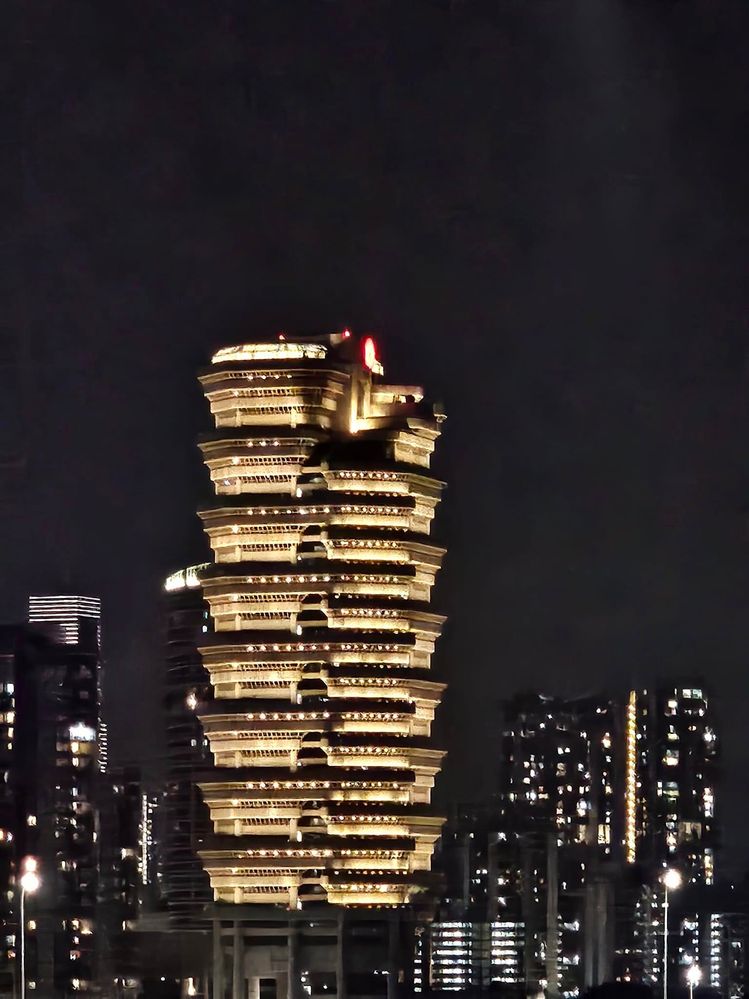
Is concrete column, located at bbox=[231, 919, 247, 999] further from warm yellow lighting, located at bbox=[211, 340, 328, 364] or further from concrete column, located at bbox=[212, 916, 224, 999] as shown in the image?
warm yellow lighting, located at bbox=[211, 340, 328, 364]

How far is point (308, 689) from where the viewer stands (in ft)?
445

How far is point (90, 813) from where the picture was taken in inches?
6806

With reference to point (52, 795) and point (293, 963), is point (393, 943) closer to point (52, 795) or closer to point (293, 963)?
point (293, 963)

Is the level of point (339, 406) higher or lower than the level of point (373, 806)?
higher

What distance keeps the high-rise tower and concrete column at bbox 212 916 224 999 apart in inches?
50.1

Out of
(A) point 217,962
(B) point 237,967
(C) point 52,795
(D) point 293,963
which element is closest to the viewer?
(D) point 293,963

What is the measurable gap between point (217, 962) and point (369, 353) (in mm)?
28238

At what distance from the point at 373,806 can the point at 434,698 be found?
5401 millimetres

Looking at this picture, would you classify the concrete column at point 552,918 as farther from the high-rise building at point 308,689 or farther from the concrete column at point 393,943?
the high-rise building at point 308,689

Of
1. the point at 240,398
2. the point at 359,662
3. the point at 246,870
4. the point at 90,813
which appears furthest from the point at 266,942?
the point at 90,813

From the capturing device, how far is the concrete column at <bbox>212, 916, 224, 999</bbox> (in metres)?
134

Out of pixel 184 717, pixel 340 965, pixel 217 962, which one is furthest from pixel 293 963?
pixel 184 717

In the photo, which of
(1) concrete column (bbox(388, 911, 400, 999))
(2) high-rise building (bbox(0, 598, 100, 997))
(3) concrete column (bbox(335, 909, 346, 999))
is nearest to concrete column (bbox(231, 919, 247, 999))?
(3) concrete column (bbox(335, 909, 346, 999))

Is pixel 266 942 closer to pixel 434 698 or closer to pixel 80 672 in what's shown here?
pixel 434 698
